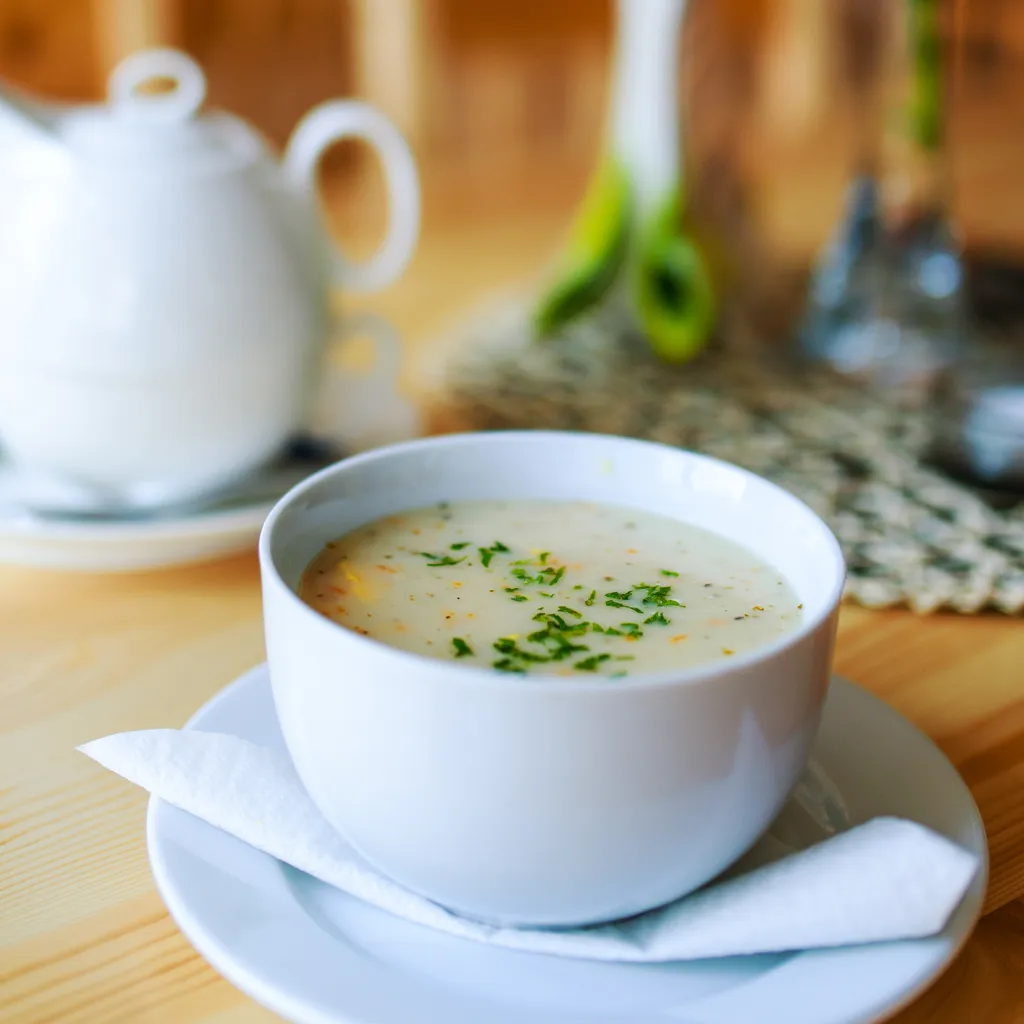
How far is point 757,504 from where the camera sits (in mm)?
644

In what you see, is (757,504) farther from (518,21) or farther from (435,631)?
(518,21)

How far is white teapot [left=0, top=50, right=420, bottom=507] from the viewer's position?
2.84ft

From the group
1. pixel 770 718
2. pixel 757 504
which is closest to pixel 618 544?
pixel 757 504

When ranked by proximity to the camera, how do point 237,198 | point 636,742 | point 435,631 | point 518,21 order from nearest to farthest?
1. point 636,742
2. point 435,631
3. point 237,198
4. point 518,21

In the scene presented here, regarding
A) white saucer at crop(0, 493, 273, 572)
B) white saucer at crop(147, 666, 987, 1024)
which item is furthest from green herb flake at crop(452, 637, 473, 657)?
white saucer at crop(0, 493, 273, 572)

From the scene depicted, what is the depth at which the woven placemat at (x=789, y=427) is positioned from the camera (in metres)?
0.88

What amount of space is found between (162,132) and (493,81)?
5.44 feet

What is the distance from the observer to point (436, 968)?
→ 0.50 metres

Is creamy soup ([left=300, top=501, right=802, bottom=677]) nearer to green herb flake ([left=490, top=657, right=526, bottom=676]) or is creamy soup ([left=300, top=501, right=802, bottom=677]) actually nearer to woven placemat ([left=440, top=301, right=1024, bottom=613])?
green herb flake ([left=490, top=657, right=526, bottom=676])

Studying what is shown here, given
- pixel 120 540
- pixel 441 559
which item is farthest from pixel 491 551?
pixel 120 540

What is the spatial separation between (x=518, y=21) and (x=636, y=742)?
2.36 m

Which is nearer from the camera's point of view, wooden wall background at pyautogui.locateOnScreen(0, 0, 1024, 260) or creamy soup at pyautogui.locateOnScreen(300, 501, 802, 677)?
creamy soup at pyautogui.locateOnScreen(300, 501, 802, 677)

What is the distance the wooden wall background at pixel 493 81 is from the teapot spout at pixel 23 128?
2.16 ft

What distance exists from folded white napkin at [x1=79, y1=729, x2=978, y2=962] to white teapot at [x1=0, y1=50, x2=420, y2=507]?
35 cm
